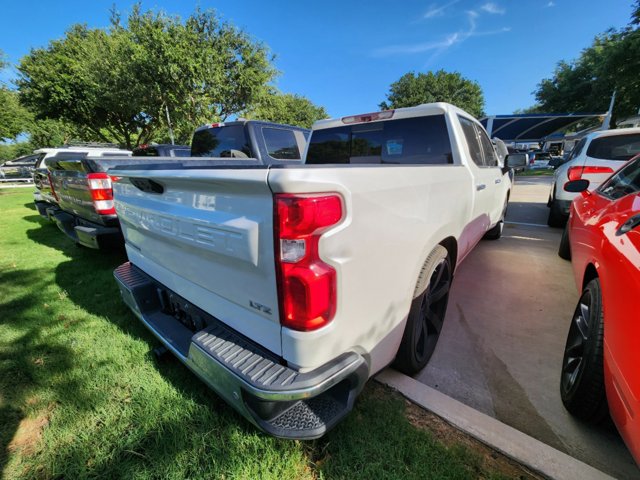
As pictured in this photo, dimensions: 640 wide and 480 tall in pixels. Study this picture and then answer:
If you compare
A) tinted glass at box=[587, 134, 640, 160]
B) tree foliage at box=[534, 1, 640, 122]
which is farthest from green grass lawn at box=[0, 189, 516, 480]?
tree foliage at box=[534, 1, 640, 122]

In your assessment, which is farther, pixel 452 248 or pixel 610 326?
pixel 452 248

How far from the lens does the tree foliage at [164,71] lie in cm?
1305

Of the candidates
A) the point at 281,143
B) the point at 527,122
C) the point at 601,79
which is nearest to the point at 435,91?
the point at 527,122

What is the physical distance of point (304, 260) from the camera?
1.15 meters

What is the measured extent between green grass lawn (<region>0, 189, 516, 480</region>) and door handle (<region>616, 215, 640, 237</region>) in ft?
4.89

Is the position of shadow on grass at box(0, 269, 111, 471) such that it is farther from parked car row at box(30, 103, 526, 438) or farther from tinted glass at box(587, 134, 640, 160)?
tinted glass at box(587, 134, 640, 160)

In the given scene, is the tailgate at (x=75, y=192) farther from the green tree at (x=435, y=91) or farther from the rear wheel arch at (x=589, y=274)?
the green tree at (x=435, y=91)

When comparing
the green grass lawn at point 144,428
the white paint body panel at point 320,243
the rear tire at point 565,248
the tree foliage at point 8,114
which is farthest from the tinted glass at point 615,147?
the tree foliage at point 8,114

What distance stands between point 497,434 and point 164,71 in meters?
16.8

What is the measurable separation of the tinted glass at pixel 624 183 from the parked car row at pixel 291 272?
115 cm

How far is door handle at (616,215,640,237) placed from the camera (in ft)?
4.98

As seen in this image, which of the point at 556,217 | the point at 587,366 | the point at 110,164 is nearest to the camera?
the point at 587,366

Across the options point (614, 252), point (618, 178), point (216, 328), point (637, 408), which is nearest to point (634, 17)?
point (618, 178)

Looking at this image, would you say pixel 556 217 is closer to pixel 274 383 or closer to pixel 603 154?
pixel 603 154
